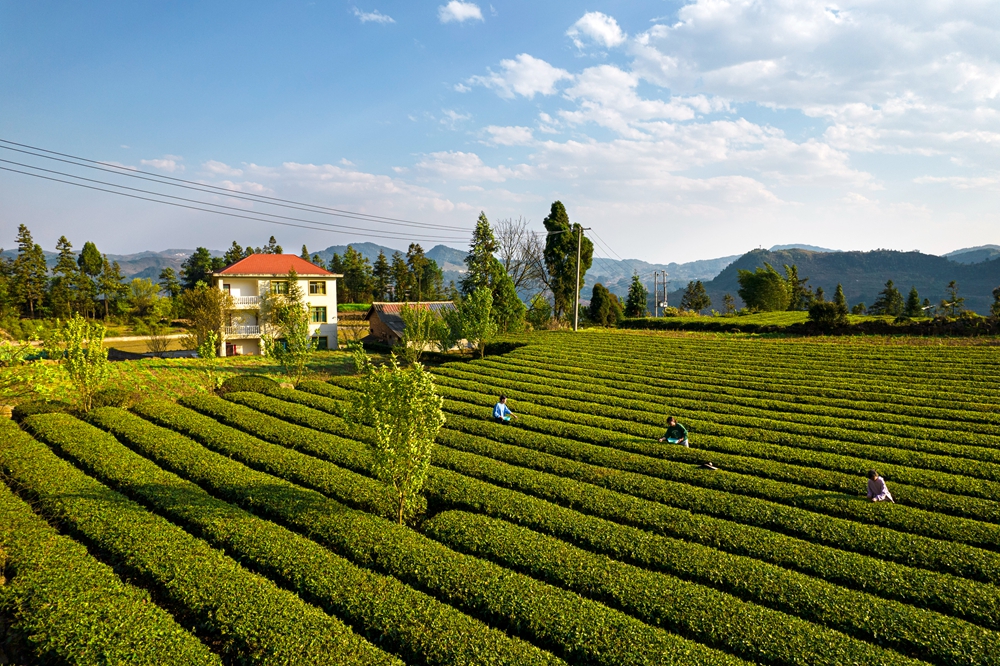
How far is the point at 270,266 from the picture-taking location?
2130 inches

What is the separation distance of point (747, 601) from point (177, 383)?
32095 mm

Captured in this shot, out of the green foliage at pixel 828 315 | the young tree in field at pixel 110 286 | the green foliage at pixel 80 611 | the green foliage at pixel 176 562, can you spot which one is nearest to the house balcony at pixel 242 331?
the green foliage at pixel 176 562

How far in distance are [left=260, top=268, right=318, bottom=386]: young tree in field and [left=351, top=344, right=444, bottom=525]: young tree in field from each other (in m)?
20.1

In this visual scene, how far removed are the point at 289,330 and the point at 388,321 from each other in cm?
2203

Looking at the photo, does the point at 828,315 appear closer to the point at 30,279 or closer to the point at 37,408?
the point at 37,408

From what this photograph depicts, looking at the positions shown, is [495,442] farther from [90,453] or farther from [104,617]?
[90,453]

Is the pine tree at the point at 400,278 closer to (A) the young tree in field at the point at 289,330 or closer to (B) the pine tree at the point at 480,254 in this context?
(B) the pine tree at the point at 480,254

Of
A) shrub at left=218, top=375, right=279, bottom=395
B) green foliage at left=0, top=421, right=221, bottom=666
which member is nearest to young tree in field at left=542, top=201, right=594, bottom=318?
shrub at left=218, top=375, right=279, bottom=395

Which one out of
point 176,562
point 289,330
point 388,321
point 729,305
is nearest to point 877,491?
point 176,562

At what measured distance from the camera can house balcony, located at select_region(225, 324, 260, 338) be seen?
50.0 m

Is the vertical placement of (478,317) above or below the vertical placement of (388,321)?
above

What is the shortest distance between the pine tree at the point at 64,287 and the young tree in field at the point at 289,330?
115ft

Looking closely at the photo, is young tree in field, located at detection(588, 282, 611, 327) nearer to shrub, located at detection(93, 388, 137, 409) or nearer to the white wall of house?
the white wall of house

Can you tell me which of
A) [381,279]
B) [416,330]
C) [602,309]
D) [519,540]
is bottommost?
[519,540]
